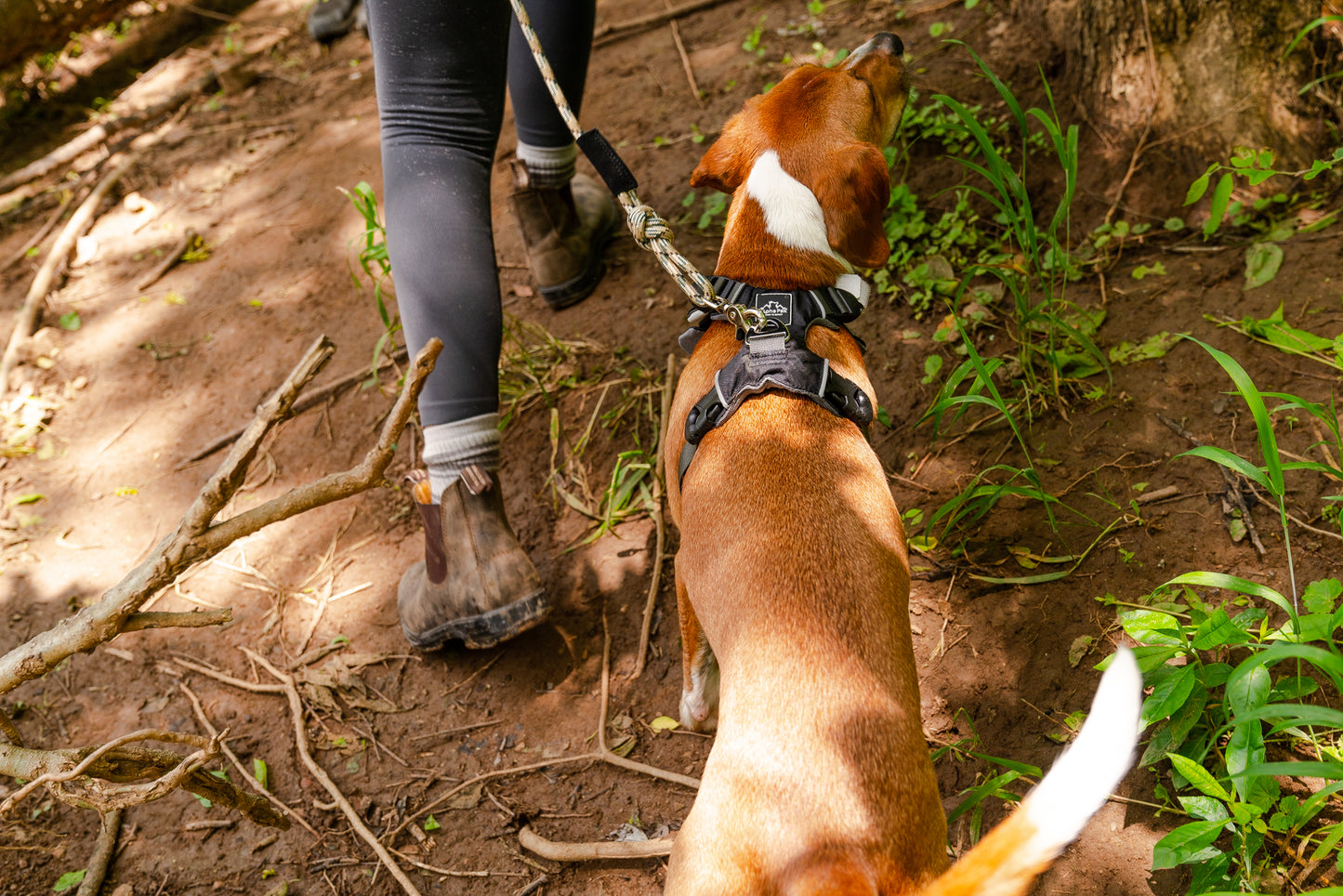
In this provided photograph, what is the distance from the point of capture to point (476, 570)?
2.23 m

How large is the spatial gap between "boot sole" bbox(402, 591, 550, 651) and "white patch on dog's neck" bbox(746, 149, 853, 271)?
1190 millimetres

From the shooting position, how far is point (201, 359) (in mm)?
3686

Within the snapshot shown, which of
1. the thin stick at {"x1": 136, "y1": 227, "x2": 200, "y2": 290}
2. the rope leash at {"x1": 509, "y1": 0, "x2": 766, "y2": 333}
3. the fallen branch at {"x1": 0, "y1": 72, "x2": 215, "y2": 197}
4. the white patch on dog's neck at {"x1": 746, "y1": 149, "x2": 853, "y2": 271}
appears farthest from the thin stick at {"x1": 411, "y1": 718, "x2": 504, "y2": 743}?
the fallen branch at {"x1": 0, "y1": 72, "x2": 215, "y2": 197}

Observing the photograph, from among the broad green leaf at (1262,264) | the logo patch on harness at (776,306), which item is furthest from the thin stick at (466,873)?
the broad green leaf at (1262,264)

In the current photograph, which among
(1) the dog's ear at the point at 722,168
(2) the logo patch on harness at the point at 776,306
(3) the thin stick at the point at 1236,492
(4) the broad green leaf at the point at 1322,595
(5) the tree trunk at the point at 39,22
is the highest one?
(5) the tree trunk at the point at 39,22

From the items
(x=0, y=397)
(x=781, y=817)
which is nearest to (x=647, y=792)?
(x=781, y=817)

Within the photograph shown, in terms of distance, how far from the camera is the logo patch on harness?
200 cm

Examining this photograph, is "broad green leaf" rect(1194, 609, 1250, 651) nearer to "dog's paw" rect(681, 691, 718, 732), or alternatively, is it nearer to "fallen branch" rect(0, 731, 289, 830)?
"dog's paw" rect(681, 691, 718, 732)

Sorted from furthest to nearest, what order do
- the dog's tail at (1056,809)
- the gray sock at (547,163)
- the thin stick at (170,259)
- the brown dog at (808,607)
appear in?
1. the thin stick at (170,259)
2. the gray sock at (547,163)
3. the brown dog at (808,607)
4. the dog's tail at (1056,809)

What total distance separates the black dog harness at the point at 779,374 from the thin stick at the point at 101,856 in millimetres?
1779

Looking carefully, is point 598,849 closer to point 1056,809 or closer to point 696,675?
point 696,675

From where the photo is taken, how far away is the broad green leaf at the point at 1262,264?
2441 millimetres

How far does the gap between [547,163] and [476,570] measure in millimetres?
1610

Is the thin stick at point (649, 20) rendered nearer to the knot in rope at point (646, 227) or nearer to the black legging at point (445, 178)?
the black legging at point (445, 178)
